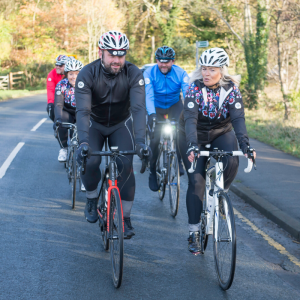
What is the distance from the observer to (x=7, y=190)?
7.38 m

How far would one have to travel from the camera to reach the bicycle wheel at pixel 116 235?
385 cm

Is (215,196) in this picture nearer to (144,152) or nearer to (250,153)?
(250,153)

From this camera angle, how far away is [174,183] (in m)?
6.45

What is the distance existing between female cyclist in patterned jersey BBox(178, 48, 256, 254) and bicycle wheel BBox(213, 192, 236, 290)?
46cm

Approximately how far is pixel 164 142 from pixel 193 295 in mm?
3396

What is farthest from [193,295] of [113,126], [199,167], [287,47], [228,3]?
[228,3]

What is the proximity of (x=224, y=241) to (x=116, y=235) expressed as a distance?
3.14 feet

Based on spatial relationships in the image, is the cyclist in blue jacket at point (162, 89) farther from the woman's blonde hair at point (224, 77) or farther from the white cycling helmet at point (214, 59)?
the white cycling helmet at point (214, 59)

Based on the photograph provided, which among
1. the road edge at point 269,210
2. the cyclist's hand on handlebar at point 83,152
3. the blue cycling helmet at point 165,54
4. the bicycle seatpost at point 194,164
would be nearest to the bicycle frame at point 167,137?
the blue cycling helmet at point 165,54

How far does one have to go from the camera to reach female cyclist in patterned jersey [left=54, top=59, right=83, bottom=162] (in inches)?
281

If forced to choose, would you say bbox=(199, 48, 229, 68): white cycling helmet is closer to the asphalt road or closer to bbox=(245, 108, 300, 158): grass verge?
the asphalt road

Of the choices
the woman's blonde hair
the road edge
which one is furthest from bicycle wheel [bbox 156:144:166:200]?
the woman's blonde hair

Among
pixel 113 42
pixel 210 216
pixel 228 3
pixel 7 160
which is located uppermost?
pixel 228 3

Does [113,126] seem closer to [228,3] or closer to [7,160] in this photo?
[7,160]
